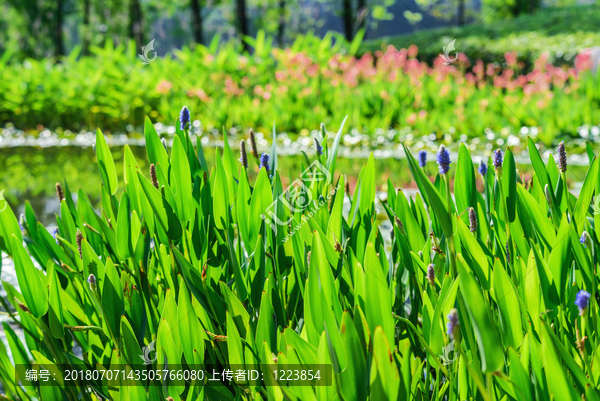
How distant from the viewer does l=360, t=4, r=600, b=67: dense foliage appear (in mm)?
11406

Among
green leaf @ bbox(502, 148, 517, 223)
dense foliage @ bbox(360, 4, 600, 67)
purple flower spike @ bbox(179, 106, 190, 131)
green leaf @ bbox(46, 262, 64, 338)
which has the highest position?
dense foliage @ bbox(360, 4, 600, 67)

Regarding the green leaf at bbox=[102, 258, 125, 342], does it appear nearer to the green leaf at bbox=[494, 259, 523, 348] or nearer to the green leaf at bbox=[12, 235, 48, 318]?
the green leaf at bbox=[12, 235, 48, 318]

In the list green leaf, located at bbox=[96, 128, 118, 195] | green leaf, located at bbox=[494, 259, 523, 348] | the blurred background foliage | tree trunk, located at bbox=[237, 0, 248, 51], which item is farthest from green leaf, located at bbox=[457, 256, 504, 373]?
tree trunk, located at bbox=[237, 0, 248, 51]

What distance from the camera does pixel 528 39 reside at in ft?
44.7

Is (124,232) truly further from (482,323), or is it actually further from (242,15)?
(242,15)

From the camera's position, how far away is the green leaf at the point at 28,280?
1.17 m

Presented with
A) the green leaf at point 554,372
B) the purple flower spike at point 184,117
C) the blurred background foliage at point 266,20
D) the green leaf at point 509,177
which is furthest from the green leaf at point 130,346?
the blurred background foliage at point 266,20

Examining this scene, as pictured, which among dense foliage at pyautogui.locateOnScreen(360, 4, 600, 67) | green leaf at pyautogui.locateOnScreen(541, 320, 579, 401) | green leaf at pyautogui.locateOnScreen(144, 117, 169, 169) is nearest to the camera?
green leaf at pyautogui.locateOnScreen(541, 320, 579, 401)

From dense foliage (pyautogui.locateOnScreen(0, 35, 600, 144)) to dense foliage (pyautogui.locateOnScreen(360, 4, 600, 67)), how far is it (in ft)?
5.48

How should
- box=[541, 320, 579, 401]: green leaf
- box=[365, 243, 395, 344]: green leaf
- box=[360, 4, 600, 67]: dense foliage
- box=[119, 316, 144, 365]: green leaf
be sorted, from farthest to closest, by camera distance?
box=[360, 4, 600, 67]: dense foliage → box=[119, 316, 144, 365]: green leaf → box=[365, 243, 395, 344]: green leaf → box=[541, 320, 579, 401]: green leaf

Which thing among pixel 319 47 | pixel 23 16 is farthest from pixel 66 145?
pixel 23 16

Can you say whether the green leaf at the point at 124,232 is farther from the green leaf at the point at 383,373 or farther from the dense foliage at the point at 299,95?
the dense foliage at the point at 299,95

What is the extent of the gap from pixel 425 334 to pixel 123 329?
0.68 m

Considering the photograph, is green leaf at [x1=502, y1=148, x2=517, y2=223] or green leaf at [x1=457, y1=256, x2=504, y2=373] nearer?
green leaf at [x1=457, y1=256, x2=504, y2=373]
